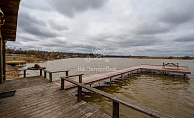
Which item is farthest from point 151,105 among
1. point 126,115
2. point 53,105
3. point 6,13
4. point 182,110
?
point 6,13

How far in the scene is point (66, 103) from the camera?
3324 mm

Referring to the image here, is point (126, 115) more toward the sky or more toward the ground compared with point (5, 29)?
more toward the ground

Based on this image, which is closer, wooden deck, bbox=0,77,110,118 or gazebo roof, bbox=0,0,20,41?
wooden deck, bbox=0,77,110,118

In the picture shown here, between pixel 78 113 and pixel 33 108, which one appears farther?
pixel 33 108

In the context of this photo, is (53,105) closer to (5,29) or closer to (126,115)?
(126,115)

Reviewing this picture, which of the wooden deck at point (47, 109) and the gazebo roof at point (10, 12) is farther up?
the gazebo roof at point (10, 12)

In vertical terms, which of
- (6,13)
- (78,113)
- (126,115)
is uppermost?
(6,13)

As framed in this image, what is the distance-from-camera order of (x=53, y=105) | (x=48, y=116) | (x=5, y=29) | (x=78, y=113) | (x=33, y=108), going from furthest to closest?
(x=5, y=29) → (x=53, y=105) → (x=33, y=108) → (x=78, y=113) → (x=48, y=116)

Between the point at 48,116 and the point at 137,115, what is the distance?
153 inches

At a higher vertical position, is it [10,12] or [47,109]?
[10,12]

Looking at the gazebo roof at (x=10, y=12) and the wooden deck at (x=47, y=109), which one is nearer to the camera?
the wooden deck at (x=47, y=109)

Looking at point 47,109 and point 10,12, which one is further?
point 10,12

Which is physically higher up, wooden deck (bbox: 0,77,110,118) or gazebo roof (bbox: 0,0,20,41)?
gazebo roof (bbox: 0,0,20,41)

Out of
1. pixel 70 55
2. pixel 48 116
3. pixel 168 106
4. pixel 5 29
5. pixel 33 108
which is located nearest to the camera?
pixel 48 116
